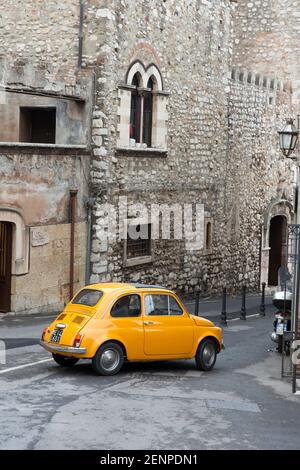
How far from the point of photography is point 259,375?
554 inches

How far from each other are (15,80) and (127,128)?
313cm

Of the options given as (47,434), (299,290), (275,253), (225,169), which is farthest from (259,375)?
(275,253)

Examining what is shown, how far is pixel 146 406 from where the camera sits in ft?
35.9

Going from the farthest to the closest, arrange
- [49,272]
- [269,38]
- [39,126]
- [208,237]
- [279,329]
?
[269,38] < [208,237] < [39,126] < [49,272] < [279,329]

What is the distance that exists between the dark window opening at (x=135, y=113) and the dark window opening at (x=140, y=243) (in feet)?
7.70

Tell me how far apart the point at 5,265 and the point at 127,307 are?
5.80m

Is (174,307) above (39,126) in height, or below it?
below

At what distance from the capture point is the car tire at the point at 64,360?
13359 millimetres

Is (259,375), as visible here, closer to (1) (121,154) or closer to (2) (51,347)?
(2) (51,347)

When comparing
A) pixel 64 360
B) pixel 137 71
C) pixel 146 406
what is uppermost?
pixel 137 71

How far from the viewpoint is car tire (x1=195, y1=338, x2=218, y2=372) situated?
13.8 metres

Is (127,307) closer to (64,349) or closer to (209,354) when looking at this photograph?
(64,349)

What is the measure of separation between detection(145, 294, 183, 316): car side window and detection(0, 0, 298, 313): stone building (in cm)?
539

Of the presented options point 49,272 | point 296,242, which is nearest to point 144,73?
point 49,272
